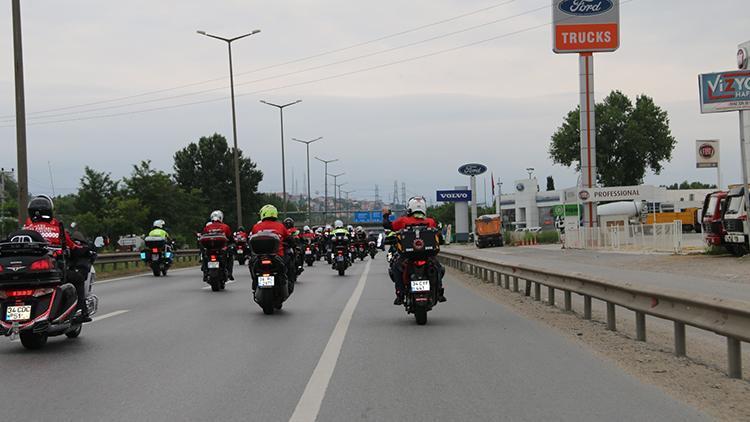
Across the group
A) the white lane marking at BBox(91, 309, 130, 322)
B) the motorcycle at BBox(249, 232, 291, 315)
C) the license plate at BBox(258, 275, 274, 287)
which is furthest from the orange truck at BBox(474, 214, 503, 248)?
the license plate at BBox(258, 275, 274, 287)

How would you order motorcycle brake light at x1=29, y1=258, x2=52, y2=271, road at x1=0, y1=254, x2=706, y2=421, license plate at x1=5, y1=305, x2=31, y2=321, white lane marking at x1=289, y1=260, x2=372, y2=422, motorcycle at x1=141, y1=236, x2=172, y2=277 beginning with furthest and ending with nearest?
1. motorcycle at x1=141, y1=236, x2=172, y2=277
2. motorcycle brake light at x1=29, y1=258, x2=52, y2=271
3. license plate at x1=5, y1=305, x2=31, y2=321
4. road at x1=0, y1=254, x2=706, y2=421
5. white lane marking at x1=289, y1=260, x2=372, y2=422

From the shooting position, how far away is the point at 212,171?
4154 inches

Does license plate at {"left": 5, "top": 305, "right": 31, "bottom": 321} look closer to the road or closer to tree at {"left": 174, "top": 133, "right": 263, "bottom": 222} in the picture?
the road

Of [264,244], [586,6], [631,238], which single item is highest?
[586,6]

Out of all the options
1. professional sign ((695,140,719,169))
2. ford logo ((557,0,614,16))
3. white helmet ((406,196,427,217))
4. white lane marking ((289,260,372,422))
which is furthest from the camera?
ford logo ((557,0,614,16))

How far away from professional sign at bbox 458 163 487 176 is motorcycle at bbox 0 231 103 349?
222ft

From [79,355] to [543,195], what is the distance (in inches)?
4747

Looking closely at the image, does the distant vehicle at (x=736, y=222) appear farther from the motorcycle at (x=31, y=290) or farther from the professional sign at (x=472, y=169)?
the professional sign at (x=472, y=169)

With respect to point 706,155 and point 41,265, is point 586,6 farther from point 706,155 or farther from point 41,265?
point 41,265

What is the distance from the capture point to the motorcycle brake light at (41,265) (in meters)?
9.45

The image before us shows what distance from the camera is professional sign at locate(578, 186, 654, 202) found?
50969mm

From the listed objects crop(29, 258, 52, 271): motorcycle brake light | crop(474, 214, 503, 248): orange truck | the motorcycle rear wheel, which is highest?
crop(29, 258, 52, 271): motorcycle brake light

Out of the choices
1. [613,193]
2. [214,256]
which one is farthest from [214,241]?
[613,193]

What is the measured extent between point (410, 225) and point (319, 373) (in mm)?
5180
